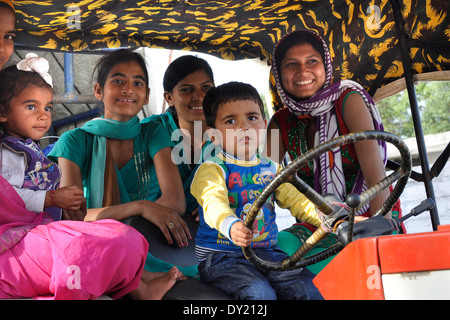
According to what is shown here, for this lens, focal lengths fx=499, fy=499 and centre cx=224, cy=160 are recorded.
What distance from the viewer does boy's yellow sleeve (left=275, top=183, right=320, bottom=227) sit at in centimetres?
193

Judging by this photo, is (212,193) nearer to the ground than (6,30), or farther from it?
nearer to the ground

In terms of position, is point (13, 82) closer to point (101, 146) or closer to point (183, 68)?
point (101, 146)

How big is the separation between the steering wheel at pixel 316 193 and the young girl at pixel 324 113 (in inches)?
32.3

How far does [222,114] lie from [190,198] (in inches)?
21.5

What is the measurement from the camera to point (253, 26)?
115 inches

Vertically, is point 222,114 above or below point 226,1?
below

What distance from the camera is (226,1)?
2.58 m

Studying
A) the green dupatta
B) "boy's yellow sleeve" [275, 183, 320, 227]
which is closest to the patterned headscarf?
"boy's yellow sleeve" [275, 183, 320, 227]

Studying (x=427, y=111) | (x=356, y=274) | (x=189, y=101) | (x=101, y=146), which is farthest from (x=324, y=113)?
(x=427, y=111)

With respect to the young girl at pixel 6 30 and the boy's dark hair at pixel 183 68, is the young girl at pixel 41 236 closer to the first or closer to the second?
the young girl at pixel 6 30

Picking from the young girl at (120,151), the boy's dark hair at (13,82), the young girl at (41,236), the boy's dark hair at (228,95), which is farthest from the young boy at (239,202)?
the boy's dark hair at (13,82)

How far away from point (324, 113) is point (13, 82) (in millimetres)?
1366
